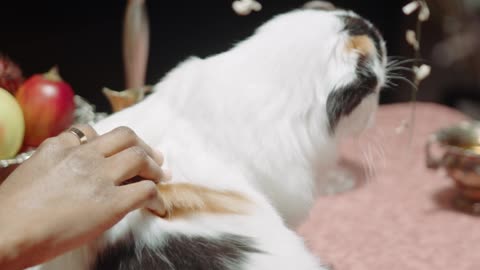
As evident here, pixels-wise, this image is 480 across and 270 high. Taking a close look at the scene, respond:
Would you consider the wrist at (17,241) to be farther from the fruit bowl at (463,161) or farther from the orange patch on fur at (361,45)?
the fruit bowl at (463,161)

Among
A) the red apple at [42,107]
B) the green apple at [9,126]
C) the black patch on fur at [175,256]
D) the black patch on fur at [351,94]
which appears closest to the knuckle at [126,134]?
the black patch on fur at [175,256]

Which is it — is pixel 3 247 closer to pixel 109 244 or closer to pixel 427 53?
pixel 109 244

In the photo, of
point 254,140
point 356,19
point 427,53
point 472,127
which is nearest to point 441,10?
point 427,53

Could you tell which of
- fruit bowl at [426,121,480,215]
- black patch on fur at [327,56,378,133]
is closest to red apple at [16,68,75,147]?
black patch on fur at [327,56,378,133]

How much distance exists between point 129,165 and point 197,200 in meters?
Result: 0.10

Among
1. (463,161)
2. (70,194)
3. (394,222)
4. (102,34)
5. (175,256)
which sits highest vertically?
(70,194)

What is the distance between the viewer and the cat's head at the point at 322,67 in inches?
30.0

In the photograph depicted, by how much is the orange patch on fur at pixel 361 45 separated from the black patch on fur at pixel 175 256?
0.32 m

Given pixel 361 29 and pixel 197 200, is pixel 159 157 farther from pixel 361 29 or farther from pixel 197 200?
pixel 361 29

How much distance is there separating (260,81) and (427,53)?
5.42ft

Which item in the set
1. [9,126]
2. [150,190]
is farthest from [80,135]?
[9,126]

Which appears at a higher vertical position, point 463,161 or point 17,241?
point 17,241

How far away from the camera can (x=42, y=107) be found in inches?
47.7

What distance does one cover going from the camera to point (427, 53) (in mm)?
2238
